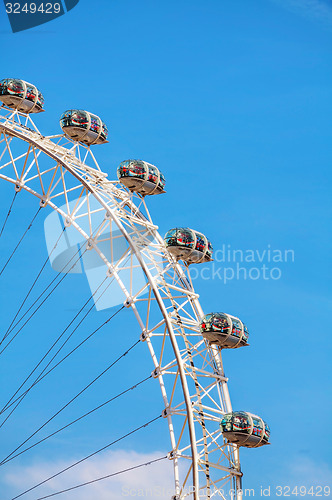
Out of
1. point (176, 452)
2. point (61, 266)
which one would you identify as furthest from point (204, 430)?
point (61, 266)

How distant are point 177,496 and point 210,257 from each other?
1120 centimetres

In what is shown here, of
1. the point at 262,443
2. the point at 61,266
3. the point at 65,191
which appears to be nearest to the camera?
the point at 262,443

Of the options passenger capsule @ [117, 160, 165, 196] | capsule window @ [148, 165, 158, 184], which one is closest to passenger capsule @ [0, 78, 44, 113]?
passenger capsule @ [117, 160, 165, 196]

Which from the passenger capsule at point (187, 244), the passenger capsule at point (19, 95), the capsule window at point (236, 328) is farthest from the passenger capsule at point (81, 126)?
the capsule window at point (236, 328)

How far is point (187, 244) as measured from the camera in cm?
4247

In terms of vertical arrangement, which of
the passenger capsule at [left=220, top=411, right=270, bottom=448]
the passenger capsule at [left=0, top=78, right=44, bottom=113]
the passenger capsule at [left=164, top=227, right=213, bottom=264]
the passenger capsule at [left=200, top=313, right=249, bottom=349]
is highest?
the passenger capsule at [left=0, top=78, right=44, bottom=113]

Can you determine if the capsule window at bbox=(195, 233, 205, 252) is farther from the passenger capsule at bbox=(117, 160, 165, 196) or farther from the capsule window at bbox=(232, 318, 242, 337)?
the capsule window at bbox=(232, 318, 242, 337)

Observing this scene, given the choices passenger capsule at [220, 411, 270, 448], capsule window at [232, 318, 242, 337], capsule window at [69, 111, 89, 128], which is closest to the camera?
passenger capsule at [220, 411, 270, 448]

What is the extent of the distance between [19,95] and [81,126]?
3355mm

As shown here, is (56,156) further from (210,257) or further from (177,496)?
(177,496)

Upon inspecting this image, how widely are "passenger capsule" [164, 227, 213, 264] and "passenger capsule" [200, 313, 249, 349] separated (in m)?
2.99

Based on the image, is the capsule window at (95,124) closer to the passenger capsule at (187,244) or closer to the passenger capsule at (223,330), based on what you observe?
the passenger capsule at (187,244)

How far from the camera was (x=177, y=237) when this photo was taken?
1668 inches

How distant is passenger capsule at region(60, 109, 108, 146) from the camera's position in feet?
141
